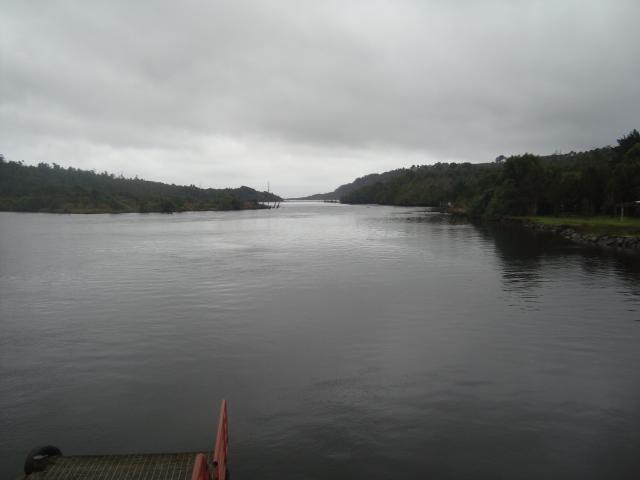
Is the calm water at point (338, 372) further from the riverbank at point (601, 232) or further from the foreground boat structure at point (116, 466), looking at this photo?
the riverbank at point (601, 232)

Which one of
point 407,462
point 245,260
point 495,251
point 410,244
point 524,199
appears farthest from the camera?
point 524,199

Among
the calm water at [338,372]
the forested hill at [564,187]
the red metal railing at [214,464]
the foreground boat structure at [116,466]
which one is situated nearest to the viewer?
the red metal railing at [214,464]

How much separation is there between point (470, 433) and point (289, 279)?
807 inches

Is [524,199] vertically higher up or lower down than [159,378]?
higher up

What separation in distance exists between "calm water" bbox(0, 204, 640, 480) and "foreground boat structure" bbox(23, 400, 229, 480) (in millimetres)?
1424

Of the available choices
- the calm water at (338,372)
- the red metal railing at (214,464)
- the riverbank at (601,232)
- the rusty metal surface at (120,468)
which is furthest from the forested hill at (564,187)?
the rusty metal surface at (120,468)

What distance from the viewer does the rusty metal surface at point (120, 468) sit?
760 centimetres

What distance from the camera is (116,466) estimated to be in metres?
7.87

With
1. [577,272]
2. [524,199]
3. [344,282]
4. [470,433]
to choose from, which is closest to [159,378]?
[470,433]

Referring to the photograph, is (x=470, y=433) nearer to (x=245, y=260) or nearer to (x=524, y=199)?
(x=245, y=260)

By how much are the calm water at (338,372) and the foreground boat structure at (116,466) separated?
142 centimetres

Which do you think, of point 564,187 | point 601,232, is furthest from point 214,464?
point 564,187

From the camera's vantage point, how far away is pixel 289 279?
29.8m

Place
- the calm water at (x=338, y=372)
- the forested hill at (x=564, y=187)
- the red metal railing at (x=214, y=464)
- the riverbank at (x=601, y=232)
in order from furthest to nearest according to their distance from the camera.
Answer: the forested hill at (x=564, y=187)
the riverbank at (x=601, y=232)
the calm water at (x=338, y=372)
the red metal railing at (x=214, y=464)
